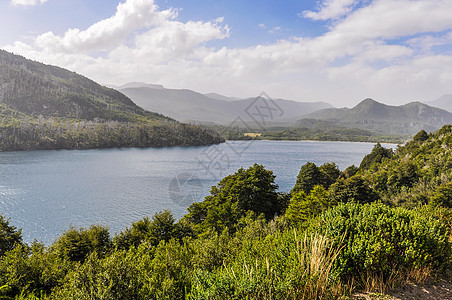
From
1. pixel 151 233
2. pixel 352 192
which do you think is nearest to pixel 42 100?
pixel 151 233

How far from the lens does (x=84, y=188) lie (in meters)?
53.2

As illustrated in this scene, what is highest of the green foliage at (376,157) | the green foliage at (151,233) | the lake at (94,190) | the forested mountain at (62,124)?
the forested mountain at (62,124)

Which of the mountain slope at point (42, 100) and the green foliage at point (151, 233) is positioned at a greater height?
the mountain slope at point (42, 100)

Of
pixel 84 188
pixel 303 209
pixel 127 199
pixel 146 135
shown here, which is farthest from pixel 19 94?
pixel 303 209

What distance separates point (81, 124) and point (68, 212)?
121241mm

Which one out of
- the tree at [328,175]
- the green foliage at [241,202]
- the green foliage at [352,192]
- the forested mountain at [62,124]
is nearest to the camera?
the green foliage at [241,202]

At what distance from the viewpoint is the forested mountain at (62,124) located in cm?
11606

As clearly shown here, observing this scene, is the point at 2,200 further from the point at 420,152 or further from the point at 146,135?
the point at 146,135

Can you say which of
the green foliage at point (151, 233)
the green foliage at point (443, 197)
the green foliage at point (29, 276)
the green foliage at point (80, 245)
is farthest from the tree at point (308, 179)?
the green foliage at point (29, 276)

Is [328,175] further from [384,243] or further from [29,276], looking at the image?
[29,276]

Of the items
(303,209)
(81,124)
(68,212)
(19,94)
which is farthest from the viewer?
(19,94)

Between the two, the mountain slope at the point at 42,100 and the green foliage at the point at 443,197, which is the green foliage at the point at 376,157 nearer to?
the green foliage at the point at 443,197

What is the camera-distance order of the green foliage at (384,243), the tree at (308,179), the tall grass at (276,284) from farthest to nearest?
1. the tree at (308,179)
2. the green foliage at (384,243)
3. the tall grass at (276,284)

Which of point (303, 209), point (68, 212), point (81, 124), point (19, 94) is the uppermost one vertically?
point (19, 94)
